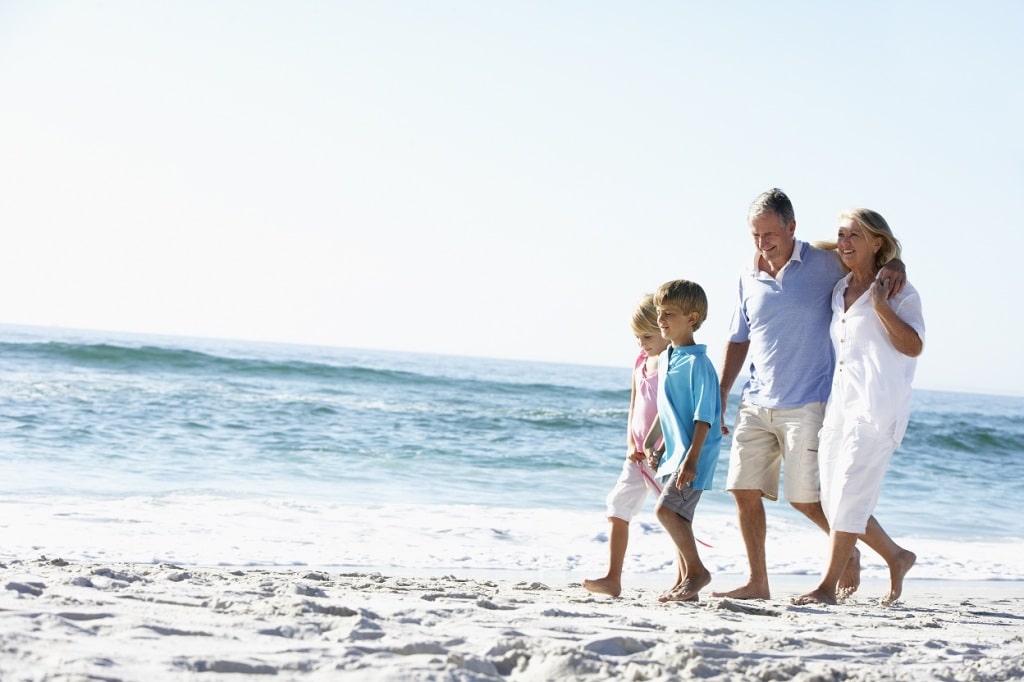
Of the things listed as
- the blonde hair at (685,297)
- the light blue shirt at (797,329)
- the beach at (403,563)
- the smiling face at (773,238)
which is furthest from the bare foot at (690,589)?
the smiling face at (773,238)

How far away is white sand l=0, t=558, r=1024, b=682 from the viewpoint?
246 centimetres

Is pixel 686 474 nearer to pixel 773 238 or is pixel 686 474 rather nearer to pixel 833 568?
pixel 833 568

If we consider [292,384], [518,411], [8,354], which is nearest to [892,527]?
[518,411]

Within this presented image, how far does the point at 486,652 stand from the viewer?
270cm

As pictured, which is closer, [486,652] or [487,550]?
[486,652]

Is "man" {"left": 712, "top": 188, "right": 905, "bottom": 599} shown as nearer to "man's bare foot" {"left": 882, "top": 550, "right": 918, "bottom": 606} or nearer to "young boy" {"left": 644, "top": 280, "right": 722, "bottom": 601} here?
"young boy" {"left": 644, "top": 280, "right": 722, "bottom": 601}

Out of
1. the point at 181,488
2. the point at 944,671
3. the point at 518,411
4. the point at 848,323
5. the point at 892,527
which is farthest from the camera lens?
the point at 518,411

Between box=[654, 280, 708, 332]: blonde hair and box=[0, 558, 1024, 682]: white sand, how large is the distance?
1157 millimetres

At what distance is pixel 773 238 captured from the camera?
4.08 m

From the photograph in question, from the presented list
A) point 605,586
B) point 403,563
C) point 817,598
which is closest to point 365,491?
point 403,563

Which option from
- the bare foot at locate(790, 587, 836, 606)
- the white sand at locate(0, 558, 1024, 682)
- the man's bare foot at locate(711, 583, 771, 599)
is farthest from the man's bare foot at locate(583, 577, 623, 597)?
the bare foot at locate(790, 587, 836, 606)

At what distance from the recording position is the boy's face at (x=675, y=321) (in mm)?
3914

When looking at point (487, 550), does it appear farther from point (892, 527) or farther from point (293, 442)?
point (293, 442)

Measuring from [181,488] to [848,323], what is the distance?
5.34 m
